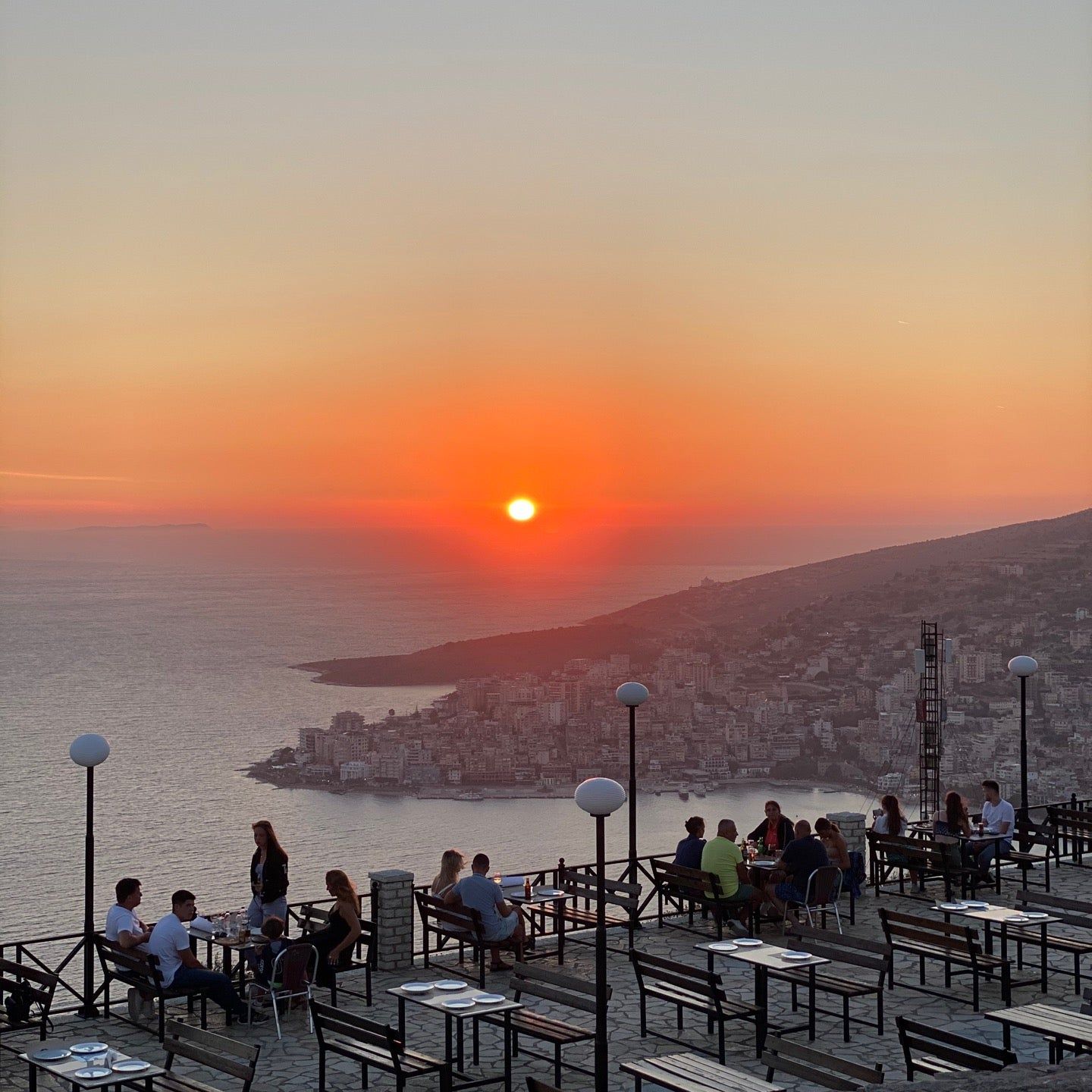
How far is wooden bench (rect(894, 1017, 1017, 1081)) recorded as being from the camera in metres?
7.47

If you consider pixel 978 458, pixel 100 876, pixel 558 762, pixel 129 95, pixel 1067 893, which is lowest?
pixel 100 876

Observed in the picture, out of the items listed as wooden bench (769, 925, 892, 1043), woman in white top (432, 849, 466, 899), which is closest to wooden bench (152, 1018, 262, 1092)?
woman in white top (432, 849, 466, 899)

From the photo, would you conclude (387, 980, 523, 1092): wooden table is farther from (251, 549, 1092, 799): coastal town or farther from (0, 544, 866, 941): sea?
(251, 549, 1092, 799): coastal town

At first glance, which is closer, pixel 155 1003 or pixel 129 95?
pixel 155 1003

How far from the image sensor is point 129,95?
60.9 meters

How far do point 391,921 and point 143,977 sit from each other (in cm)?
254

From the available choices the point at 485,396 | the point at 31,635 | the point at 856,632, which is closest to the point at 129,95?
the point at 485,396

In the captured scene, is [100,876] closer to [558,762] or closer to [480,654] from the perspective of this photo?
[558,762]

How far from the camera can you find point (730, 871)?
13.1 m

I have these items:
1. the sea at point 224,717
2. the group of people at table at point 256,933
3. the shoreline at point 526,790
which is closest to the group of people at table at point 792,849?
the group of people at table at point 256,933

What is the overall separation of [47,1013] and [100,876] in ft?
261

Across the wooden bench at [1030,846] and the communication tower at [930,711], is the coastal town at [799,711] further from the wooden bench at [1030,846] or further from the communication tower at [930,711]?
the wooden bench at [1030,846]

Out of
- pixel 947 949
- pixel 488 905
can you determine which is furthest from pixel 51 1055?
pixel 947 949

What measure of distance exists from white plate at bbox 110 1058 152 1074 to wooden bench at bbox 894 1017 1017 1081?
4457mm
